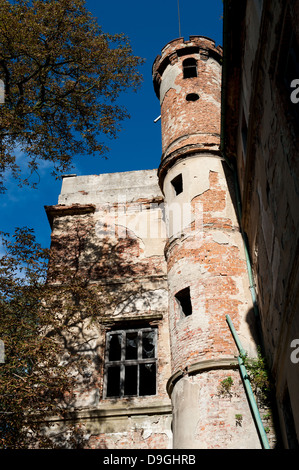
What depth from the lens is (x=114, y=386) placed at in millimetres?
12141

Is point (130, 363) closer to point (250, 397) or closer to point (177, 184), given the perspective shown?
point (250, 397)

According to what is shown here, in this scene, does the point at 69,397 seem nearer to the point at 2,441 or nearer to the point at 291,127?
the point at 2,441

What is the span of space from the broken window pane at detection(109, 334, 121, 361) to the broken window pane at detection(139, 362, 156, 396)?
840mm

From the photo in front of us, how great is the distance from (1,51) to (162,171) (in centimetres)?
550

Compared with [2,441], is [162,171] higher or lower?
higher

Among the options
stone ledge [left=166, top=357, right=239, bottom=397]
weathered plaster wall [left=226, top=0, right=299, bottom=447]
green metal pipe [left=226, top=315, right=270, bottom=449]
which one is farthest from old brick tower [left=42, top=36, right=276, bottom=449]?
weathered plaster wall [left=226, top=0, right=299, bottom=447]

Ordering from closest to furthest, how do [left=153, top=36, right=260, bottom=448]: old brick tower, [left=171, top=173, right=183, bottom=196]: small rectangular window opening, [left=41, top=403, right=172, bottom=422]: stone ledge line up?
[left=153, top=36, right=260, bottom=448]: old brick tower < [left=41, top=403, right=172, bottom=422]: stone ledge < [left=171, top=173, right=183, bottom=196]: small rectangular window opening

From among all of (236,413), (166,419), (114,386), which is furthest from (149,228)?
(236,413)

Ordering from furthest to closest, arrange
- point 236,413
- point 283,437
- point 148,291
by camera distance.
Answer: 1. point 148,291
2. point 236,413
3. point 283,437

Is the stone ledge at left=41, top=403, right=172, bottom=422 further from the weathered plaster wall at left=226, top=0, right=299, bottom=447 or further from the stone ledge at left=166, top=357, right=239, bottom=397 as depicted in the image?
the weathered plaster wall at left=226, top=0, right=299, bottom=447

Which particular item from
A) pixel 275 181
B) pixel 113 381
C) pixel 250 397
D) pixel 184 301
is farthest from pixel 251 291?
pixel 113 381

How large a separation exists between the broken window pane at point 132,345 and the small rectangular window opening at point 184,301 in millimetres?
1988

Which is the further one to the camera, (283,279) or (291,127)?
(283,279)

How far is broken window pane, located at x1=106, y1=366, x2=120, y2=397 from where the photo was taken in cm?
1200
